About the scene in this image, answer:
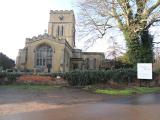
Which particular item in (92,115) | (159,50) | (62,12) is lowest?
(92,115)

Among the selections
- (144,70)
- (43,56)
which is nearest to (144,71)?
(144,70)

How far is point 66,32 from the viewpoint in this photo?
81.2 meters

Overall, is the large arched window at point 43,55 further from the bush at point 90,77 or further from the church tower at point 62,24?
the bush at point 90,77

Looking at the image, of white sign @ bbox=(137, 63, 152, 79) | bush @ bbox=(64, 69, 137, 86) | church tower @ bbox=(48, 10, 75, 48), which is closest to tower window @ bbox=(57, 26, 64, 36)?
church tower @ bbox=(48, 10, 75, 48)

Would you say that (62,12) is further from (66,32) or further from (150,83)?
(150,83)

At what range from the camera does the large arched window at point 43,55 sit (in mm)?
59919

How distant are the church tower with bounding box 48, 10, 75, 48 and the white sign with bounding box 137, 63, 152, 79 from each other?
55.9 meters

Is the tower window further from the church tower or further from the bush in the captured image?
the bush

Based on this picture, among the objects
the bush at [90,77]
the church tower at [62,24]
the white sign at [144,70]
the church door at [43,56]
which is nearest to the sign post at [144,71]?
the white sign at [144,70]

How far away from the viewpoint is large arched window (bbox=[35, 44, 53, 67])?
197ft

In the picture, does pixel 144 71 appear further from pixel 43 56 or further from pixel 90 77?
pixel 43 56

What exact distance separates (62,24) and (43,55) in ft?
73.9

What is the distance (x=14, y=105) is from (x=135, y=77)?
16078mm

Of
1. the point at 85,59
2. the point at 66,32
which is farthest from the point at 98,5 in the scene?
the point at 66,32
